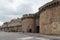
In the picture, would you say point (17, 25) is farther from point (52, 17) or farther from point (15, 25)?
point (52, 17)

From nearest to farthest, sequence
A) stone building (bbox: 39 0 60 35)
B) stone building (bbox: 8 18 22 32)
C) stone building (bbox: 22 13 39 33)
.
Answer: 1. stone building (bbox: 39 0 60 35)
2. stone building (bbox: 22 13 39 33)
3. stone building (bbox: 8 18 22 32)

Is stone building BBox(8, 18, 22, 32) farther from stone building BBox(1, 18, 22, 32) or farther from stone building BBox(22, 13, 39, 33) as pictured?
stone building BBox(22, 13, 39, 33)

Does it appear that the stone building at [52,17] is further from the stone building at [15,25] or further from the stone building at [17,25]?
the stone building at [17,25]

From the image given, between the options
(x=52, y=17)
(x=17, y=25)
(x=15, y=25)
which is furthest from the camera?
(x=15, y=25)

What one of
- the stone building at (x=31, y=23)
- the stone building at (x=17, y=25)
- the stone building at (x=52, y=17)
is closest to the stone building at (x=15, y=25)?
the stone building at (x=17, y=25)

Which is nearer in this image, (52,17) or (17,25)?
(52,17)

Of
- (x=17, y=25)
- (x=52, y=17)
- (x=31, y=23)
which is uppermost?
(x=52, y=17)

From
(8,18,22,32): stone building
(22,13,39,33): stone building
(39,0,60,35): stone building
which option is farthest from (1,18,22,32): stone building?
(39,0,60,35): stone building

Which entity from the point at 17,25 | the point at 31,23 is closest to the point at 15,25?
the point at 17,25

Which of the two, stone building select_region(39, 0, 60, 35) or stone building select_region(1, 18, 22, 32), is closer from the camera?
stone building select_region(39, 0, 60, 35)

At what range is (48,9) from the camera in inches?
890

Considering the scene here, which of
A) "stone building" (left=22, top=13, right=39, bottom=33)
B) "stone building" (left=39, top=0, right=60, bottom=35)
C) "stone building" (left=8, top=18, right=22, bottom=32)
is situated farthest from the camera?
"stone building" (left=8, top=18, right=22, bottom=32)

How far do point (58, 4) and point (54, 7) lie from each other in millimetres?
936

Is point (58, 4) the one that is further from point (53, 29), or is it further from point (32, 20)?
point (32, 20)
